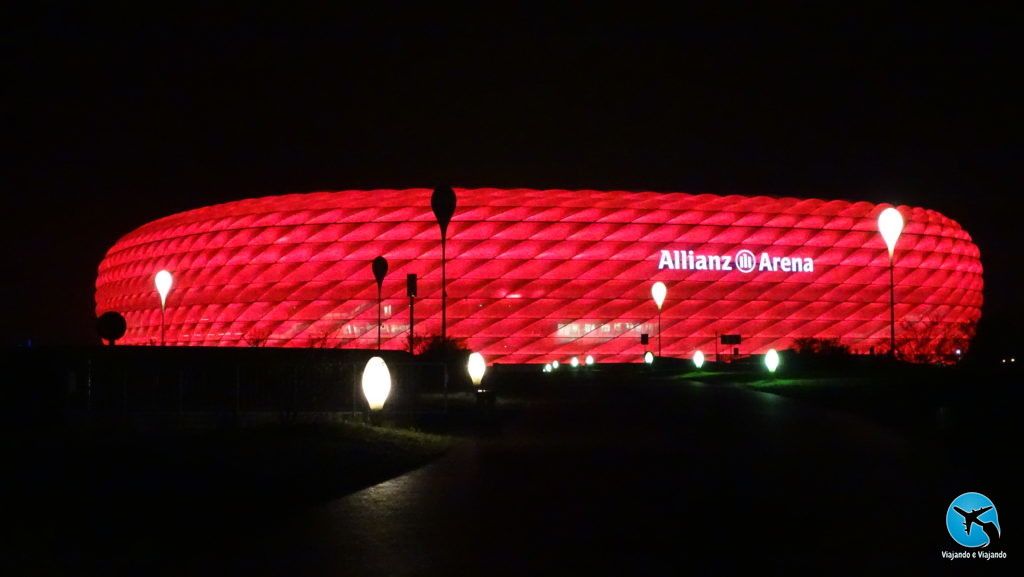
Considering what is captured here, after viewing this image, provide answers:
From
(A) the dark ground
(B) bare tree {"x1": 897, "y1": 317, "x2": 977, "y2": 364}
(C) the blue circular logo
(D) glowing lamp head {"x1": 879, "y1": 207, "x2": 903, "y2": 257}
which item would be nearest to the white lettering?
(B) bare tree {"x1": 897, "y1": 317, "x2": 977, "y2": 364}

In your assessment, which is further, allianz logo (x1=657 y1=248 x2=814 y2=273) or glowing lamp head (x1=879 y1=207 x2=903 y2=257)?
allianz logo (x1=657 y1=248 x2=814 y2=273)

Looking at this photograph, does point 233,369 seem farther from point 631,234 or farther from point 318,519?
point 631,234

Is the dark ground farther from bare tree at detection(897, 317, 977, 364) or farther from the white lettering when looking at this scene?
the white lettering

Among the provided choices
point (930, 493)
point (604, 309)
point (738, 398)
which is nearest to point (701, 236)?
point (604, 309)

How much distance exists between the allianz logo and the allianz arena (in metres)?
0.09

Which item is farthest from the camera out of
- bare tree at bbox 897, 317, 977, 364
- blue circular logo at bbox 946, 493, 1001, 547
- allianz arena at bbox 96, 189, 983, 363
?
allianz arena at bbox 96, 189, 983, 363

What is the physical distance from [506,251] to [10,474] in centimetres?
5802

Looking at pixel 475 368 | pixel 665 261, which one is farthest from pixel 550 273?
pixel 475 368

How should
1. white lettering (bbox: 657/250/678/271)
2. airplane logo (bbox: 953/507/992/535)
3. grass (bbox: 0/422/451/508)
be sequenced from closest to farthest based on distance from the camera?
airplane logo (bbox: 953/507/992/535) → grass (bbox: 0/422/451/508) → white lettering (bbox: 657/250/678/271)

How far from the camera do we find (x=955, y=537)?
7418mm

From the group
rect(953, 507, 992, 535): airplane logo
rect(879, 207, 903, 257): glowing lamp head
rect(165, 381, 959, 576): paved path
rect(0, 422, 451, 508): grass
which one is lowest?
rect(165, 381, 959, 576): paved path

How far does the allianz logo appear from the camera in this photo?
69750 millimetres

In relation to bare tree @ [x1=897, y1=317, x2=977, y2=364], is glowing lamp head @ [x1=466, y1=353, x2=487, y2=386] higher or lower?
lower
